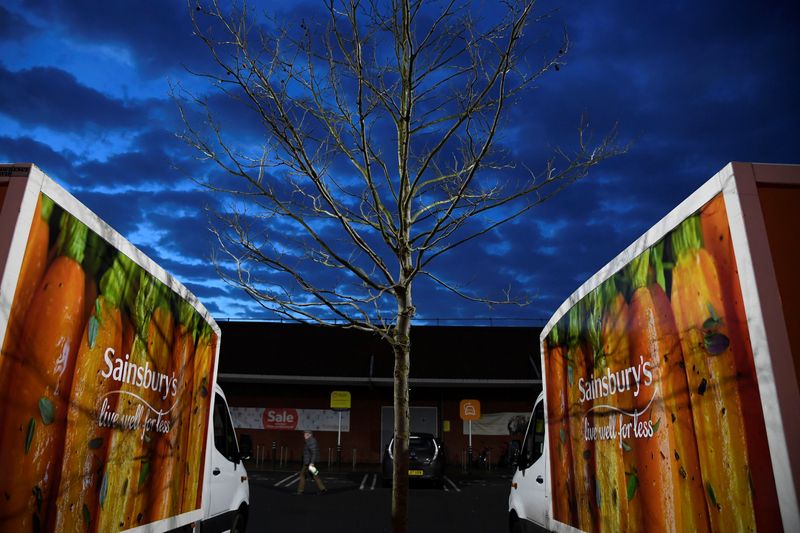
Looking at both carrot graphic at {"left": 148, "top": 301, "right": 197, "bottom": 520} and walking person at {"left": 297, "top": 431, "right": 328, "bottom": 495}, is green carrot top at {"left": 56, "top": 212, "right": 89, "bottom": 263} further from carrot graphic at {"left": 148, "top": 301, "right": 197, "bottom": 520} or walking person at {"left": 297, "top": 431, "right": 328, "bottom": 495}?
walking person at {"left": 297, "top": 431, "right": 328, "bottom": 495}

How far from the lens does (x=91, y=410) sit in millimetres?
3850

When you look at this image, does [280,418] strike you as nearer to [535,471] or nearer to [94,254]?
[535,471]

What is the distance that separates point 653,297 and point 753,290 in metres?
0.95

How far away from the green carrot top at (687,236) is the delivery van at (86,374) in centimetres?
353

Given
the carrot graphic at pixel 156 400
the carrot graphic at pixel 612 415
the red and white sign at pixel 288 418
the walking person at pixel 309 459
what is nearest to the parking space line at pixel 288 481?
the walking person at pixel 309 459

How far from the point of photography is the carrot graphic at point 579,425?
4.67m

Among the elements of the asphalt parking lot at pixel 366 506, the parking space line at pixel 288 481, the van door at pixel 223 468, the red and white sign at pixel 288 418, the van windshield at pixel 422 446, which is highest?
the red and white sign at pixel 288 418

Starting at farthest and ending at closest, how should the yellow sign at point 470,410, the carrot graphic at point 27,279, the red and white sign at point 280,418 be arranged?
1. the red and white sign at point 280,418
2. the yellow sign at point 470,410
3. the carrot graphic at point 27,279

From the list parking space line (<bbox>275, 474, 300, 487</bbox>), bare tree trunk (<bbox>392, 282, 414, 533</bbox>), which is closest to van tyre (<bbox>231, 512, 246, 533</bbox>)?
bare tree trunk (<bbox>392, 282, 414, 533</bbox>)

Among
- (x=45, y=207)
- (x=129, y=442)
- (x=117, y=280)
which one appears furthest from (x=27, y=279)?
(x=129, y=442)

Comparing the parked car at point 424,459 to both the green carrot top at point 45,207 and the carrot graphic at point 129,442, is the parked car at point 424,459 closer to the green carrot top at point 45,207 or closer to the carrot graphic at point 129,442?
the carrot graphic at point 129,442

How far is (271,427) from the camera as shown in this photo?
2700cm

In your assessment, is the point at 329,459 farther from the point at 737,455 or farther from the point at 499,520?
the point at 737,455

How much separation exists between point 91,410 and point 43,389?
549 mm
